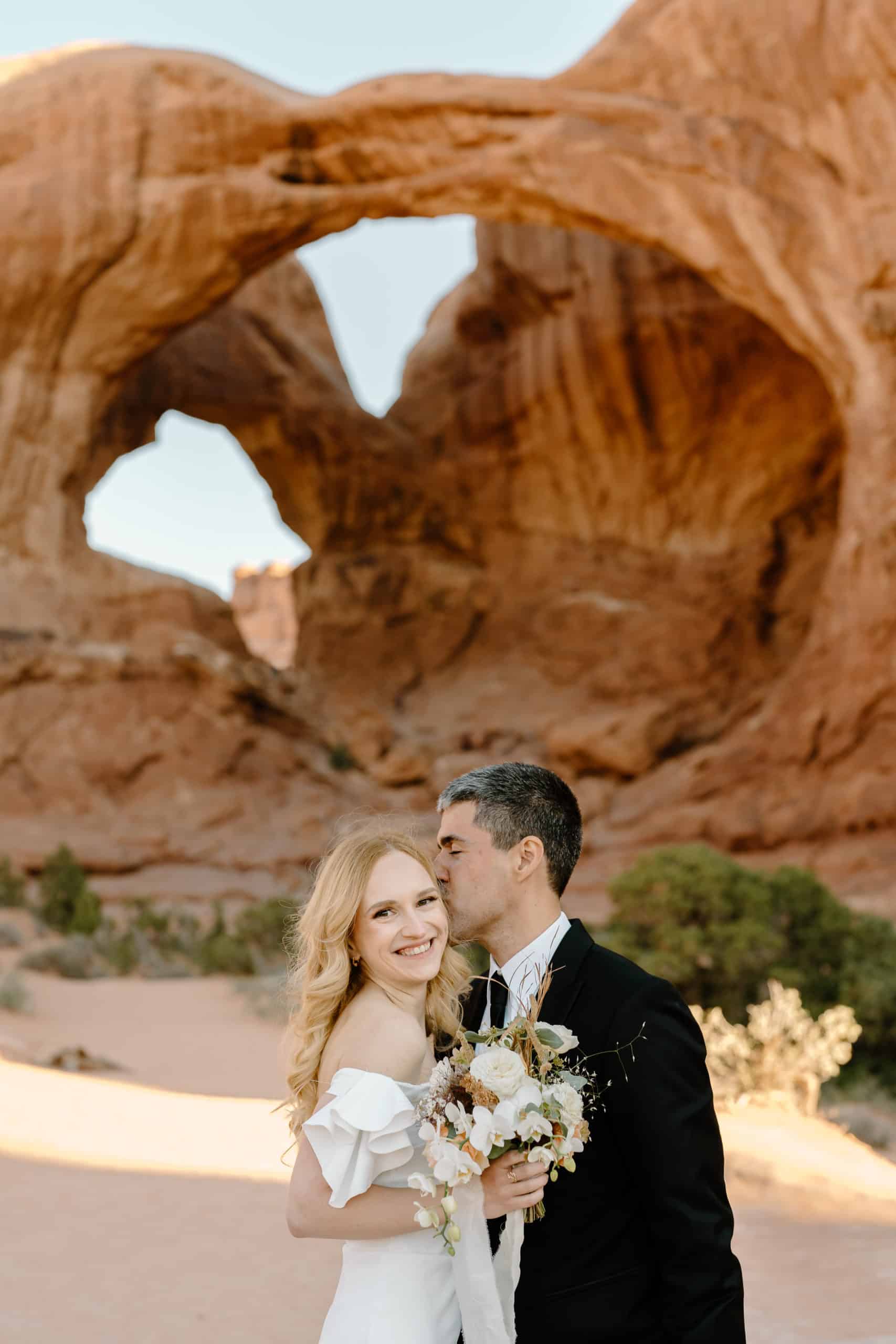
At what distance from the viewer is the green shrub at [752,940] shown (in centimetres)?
847

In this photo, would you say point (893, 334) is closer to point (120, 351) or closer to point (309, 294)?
point (120, 351)

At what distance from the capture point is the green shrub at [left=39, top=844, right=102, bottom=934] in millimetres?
12641

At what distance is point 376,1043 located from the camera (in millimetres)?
1872

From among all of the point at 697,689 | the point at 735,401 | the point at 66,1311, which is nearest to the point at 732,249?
the point at 735,401

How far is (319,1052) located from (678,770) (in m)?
15.0

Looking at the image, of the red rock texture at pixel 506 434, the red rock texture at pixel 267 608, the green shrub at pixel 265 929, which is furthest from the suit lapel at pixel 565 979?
the red rock texture at pixel 267 608

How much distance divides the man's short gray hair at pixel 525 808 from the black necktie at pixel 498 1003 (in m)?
0.17

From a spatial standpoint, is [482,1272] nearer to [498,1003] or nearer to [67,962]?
[498,1003]

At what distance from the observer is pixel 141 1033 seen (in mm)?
8664

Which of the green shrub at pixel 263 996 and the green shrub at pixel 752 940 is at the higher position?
the green shrub at pixel 752 940

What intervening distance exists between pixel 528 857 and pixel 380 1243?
25.0 inches

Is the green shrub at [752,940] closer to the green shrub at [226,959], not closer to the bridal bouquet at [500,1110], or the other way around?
the green shrub at [226,959]

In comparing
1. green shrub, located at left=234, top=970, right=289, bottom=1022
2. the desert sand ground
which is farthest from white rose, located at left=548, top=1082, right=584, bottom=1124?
green shrub, located at left=234, top=970, right=289, bottom=1022

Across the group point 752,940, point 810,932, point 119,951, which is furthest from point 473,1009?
point 119,951
